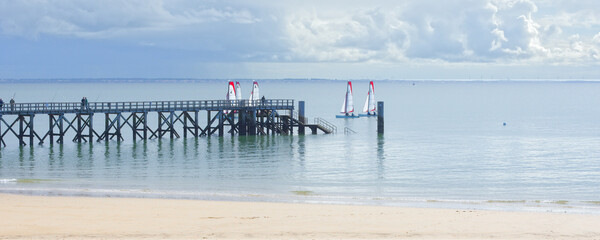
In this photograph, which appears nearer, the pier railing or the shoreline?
the shoreline

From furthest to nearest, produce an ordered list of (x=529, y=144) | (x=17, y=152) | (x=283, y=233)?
(x=529, y=144)
(x=17, y=152)
(x=283, y=233)

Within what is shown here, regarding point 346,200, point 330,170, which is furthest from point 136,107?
point 346,200

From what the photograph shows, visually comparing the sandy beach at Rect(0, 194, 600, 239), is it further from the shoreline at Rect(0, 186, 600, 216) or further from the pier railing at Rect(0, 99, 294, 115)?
the pier railing at Rect(0, 99, 294, 115)

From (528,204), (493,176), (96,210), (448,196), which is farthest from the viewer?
(493,176)

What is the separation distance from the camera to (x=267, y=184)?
1369 inches

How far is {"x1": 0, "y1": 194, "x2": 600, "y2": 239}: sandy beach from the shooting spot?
20.7 m

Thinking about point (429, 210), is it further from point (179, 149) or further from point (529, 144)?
point (529, 144)

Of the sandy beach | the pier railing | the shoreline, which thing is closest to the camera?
the sandy beach

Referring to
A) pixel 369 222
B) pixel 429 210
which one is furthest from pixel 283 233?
pixel 429 210

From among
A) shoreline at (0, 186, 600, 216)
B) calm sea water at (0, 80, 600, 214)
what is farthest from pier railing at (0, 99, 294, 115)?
shoreline at (0, 186, 600, 216)

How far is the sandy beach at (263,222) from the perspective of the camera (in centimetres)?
2069

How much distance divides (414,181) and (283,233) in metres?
16.8

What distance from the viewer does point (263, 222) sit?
22.6 metres

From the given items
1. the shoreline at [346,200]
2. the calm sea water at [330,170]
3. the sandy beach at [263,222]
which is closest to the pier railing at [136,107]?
the calm sea water at [330,170]
